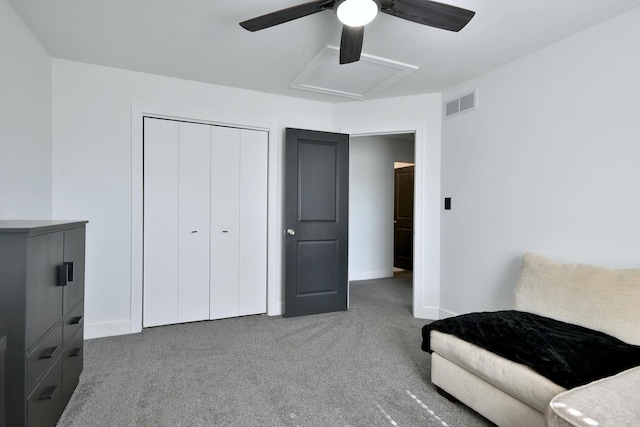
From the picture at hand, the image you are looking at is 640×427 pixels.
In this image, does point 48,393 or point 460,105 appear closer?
point 48,393

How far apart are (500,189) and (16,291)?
3174 mm

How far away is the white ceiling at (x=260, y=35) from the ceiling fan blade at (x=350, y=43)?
0.26 meters

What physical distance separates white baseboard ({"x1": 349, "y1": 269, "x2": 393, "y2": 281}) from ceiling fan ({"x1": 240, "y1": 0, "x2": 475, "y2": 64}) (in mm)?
4088

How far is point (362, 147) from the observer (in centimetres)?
547

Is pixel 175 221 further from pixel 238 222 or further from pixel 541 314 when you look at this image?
pixel 541 314

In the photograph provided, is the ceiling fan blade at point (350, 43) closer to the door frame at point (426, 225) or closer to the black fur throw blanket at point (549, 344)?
the door frame at point (426, 225)

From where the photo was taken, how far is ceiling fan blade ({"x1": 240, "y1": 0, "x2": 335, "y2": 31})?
168 cm

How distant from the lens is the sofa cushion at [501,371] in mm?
1418

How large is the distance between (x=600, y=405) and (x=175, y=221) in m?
3.22

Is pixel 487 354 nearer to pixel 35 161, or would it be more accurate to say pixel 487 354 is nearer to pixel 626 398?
pixel 626 398

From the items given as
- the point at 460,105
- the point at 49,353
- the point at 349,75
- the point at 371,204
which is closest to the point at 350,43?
the point at 349,75

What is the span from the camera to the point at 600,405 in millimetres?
1107

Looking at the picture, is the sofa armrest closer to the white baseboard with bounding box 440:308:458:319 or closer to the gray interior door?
the white baseboard with bounding box 440:308:458:319

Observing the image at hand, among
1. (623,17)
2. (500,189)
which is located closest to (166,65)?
(500,189)
